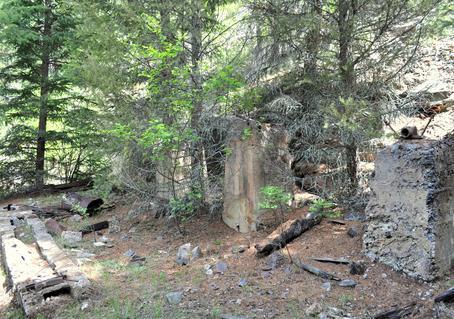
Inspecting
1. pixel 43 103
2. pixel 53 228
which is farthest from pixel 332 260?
pixel 43 103

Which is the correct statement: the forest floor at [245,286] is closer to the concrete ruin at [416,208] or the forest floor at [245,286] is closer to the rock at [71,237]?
Answer: the concrete ruin at [416,208]

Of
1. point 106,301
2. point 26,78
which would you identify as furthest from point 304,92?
point 26,78

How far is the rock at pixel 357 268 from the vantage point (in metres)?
4.82

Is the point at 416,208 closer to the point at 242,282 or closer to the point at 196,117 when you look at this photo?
the point at 242,282

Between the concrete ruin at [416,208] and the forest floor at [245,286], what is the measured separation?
22 cm

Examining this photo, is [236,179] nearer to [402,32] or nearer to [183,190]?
[183,190]

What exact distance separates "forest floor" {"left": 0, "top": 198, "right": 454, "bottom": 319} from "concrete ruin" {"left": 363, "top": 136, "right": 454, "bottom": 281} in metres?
0.22

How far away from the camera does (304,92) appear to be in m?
7.28

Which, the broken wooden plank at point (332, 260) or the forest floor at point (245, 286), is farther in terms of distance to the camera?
the broken wooden plank at point (332, 260)

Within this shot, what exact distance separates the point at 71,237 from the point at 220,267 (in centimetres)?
383

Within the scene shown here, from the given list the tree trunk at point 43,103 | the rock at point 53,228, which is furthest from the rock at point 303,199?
the tree trunk at point 43,103

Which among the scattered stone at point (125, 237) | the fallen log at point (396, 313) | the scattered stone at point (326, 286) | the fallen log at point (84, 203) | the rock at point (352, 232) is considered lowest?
the fallen log at point (396, 313)

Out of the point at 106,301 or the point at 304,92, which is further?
the point at 304,92

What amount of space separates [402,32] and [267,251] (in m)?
4.35
